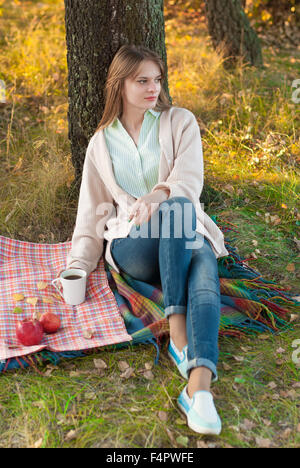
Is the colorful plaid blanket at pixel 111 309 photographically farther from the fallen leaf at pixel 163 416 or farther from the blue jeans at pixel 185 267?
the fallen leaf at pixel 163 416

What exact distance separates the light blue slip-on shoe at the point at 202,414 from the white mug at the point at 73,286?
3.57ft

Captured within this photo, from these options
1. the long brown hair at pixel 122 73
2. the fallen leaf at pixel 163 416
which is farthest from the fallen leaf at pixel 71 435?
the long brown hair at pixel 122 73

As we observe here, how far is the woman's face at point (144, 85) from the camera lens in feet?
10.7

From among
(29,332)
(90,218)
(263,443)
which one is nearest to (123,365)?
(29,332)

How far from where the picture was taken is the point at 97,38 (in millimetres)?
3705

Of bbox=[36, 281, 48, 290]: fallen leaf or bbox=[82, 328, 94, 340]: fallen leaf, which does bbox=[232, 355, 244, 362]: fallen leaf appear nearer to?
bbox=[82, 328, 94, 340]: fallen leaf

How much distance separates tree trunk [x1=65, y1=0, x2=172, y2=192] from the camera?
12.0 ft

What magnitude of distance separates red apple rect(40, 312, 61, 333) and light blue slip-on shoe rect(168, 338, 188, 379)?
706 mm

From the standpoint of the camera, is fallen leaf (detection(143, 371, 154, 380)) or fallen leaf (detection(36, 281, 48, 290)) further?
fallen leaf (detection(36, 281, 48, 290))

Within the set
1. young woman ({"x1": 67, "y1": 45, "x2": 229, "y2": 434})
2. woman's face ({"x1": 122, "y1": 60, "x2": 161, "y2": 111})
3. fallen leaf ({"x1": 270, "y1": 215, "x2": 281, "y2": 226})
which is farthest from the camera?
fallen leaf ({"x1": 270, "y1": 215, "x2": 281, "y2": 226})

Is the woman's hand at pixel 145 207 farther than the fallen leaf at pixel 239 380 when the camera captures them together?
Yes

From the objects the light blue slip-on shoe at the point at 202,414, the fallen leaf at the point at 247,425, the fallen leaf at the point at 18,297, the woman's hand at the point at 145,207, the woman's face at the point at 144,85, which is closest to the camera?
the light blue slip-on shoe at the point at 202,414

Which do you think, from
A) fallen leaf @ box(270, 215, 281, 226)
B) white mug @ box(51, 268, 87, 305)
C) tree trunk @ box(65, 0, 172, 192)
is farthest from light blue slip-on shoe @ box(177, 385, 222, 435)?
tree trunk @ box(65, 0, 172, 192)

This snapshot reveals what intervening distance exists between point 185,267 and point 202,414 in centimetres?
77
